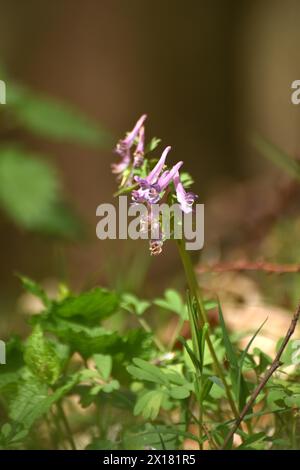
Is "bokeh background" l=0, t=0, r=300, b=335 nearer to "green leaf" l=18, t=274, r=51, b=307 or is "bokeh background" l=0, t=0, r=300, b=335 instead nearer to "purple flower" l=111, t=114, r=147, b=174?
"green leaf" l=18, t=274, r=51, b=307

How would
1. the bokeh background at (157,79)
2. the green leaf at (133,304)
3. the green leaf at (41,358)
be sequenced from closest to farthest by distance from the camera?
1. the green leaf at (41,358)
2. the green leaf at (133,304)
3. the bokeh background at (157,79)

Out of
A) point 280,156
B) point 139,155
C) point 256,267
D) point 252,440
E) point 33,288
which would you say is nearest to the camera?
point 252,440

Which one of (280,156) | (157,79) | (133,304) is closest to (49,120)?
Answer: (280,156)

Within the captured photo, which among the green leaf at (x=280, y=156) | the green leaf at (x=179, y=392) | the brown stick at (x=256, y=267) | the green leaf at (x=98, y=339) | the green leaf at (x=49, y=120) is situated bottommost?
the green leaf at (x=179, y=392)

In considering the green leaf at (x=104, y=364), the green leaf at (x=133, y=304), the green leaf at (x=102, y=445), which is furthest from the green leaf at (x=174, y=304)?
the green leaf at (x=102, y=445)

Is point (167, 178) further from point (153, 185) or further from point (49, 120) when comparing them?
point (49, 120)

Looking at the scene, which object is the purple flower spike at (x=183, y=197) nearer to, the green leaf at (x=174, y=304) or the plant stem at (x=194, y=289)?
the plant stem at (x=194, y=289)

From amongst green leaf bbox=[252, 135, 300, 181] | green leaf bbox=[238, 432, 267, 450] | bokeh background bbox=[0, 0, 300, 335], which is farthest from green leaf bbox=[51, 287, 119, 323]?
bokeh background bbox=[0, 0, 300, 335]
